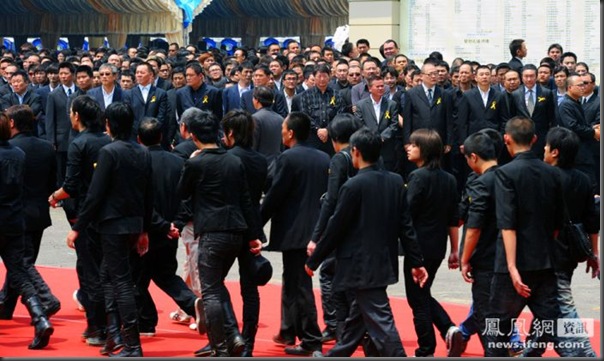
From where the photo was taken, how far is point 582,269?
13680 mm

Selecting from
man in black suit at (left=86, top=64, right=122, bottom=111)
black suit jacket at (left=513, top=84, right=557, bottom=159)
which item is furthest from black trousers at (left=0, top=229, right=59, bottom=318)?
black suit jacket at (left=513, top=84, right=557, bottom=159)

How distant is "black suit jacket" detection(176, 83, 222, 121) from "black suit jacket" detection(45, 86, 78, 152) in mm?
1386

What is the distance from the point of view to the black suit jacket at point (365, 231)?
870 cm

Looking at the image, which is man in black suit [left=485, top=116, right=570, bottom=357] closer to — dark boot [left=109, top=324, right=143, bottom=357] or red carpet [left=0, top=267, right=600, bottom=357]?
red carpet [left=0, top=267, right=600, bottom=357]

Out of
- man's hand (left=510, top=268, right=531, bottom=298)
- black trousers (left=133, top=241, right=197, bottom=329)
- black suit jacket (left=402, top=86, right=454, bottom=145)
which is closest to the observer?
man's hand (left=510, top=268, right=531, bottom=298)

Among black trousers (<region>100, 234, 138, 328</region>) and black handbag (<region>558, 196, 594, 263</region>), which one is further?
black trousers (<region>100, 234, 138, 328</region>)

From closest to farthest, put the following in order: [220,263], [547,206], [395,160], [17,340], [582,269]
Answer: [547,206] < [220,263] < [17,340] < [582,269] < [395,160]

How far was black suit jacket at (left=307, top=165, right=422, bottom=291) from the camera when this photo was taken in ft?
28.5

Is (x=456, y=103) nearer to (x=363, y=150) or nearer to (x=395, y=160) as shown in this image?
(x=395, y=160)

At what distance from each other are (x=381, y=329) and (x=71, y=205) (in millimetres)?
3129

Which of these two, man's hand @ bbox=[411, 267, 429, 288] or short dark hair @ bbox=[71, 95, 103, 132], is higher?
short dark hair @ bbox=[71, 95, 103, 132]

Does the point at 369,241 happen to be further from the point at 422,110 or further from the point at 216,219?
the point at 422,110

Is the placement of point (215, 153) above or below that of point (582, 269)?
above

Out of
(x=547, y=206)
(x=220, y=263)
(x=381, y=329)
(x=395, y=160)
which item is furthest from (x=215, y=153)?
(x=395, y=160)
